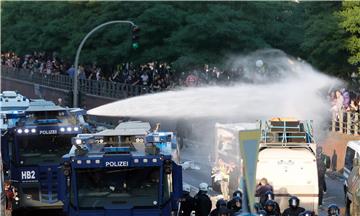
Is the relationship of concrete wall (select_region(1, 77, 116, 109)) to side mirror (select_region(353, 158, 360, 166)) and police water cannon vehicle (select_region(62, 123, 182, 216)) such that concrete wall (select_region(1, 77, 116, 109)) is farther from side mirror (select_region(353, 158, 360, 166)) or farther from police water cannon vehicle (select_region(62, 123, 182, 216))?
police water cannon vehicle (select_region(62, 123, 182, 216))

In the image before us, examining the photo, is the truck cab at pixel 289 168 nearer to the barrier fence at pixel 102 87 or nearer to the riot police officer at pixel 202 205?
the riot police officer at pixel 202 205

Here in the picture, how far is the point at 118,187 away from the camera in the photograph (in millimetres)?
19359

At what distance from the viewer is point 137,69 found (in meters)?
60.6

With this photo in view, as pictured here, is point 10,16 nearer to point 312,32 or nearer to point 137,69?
point 137,69

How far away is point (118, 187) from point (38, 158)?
22.0 ft

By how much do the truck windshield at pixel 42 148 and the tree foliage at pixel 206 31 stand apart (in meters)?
17.8

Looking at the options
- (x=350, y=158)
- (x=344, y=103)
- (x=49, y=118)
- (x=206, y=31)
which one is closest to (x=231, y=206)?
(x=49, y=118)

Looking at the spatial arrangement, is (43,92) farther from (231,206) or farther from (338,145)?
(231,206)

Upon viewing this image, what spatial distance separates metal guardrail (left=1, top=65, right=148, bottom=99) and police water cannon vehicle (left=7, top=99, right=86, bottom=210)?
26.2 m

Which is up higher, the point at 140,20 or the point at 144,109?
the point at 140,20

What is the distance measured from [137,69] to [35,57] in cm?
1992

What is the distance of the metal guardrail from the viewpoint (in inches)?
2180

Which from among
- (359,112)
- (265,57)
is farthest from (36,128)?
(265,57)

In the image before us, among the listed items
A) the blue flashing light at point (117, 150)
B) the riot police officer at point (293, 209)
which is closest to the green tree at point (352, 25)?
the riot police officer at point (293, 209)
